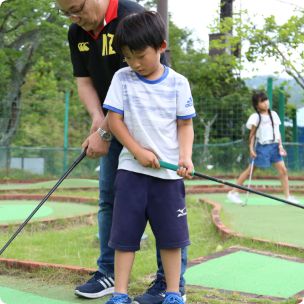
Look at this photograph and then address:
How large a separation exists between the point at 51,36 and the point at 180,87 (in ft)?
38.2

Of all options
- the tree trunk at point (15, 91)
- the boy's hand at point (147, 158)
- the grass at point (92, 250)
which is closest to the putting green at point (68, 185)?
the tree trunk at point (15, 91)

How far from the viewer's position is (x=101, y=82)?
2.88 m

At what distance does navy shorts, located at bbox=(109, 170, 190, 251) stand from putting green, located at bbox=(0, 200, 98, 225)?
3.33m

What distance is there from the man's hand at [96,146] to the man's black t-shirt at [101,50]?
319 millimetres

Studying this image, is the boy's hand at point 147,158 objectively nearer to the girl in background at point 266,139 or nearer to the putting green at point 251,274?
the putting green at point 251,274

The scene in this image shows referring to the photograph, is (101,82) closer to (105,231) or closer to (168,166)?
(168,166)

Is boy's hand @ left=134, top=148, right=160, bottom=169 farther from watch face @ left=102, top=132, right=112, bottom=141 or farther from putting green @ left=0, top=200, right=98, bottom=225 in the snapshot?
putting green @ left=0, top=200, right=98, bottom=225

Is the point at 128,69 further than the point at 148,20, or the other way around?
the point at 128,69

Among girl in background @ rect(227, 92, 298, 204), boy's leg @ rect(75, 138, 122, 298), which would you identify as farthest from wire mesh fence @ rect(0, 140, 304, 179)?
boy's leg @ rect(75, 138, 122, 298)

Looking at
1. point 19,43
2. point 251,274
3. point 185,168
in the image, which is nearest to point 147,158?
point 185,168

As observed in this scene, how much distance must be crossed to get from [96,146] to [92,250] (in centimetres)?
186

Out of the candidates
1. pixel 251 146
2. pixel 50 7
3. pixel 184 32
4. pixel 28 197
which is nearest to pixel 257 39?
pixel 50 7

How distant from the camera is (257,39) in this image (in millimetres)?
12477

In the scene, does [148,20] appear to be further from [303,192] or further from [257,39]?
[257,39]
